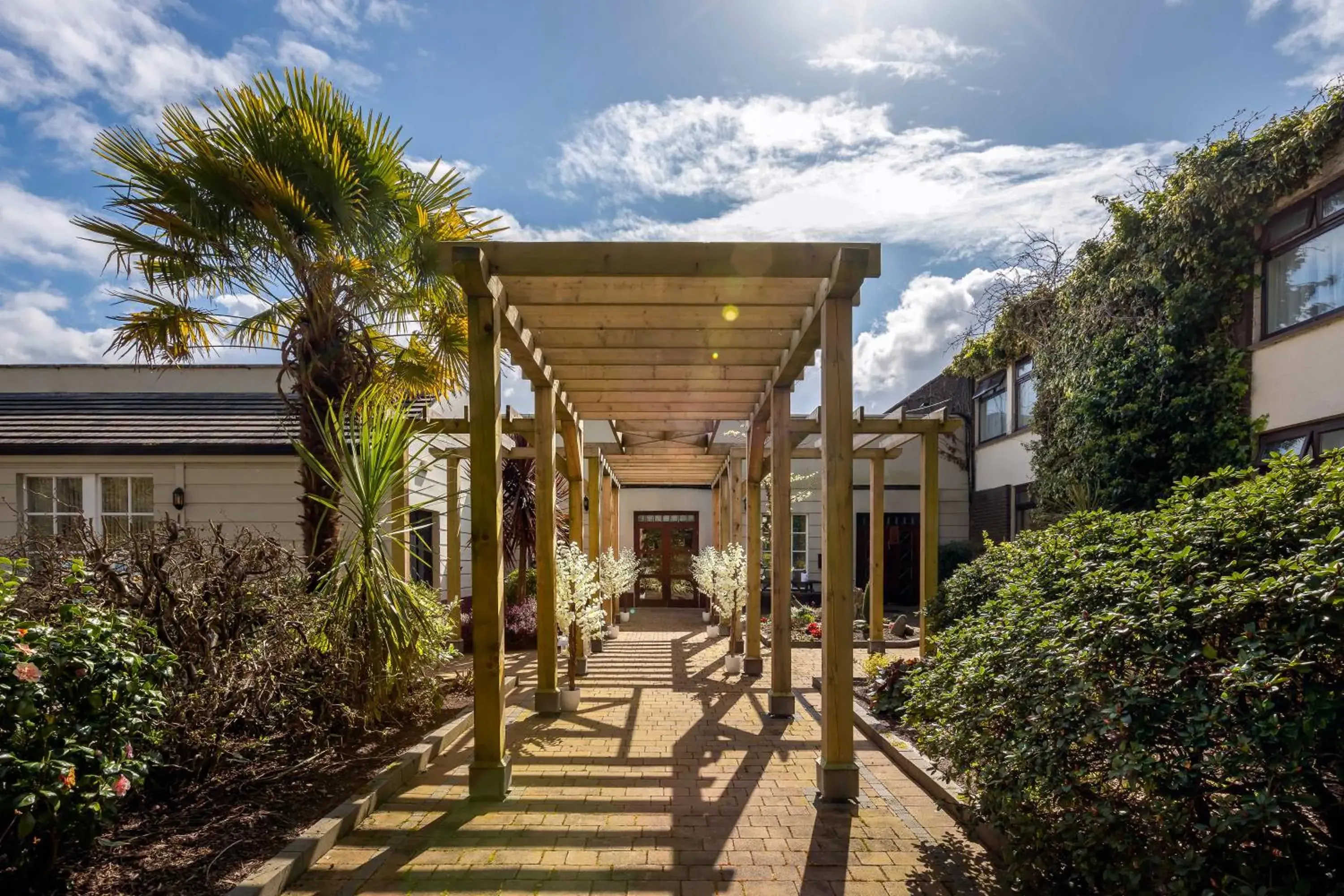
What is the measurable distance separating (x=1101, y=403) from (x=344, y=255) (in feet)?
32.0

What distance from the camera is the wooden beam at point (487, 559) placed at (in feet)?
12.8

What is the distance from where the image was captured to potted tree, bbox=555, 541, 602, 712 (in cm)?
631

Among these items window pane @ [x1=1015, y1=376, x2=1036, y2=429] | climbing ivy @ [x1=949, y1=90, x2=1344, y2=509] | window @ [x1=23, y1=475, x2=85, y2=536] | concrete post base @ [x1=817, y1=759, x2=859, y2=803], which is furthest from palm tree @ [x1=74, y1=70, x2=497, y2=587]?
window pane @ [x1=1015, y1=376, x2=1036, y2=429]

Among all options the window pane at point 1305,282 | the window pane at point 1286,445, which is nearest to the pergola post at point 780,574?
the window pane at point 1286,445

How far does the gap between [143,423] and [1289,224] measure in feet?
49.9

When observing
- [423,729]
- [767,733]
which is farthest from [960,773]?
[423,729]

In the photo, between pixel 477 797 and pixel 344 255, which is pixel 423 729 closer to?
pixel 477 797

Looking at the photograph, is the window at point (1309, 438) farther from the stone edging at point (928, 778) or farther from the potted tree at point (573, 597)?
the potted tree at point (573, 597)

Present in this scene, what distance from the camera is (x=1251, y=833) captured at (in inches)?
72.4

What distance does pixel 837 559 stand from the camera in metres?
3.94

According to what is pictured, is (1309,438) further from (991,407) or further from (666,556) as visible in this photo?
(666,556)

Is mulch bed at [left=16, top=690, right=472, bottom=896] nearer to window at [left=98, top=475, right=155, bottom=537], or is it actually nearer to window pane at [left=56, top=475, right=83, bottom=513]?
window at [left=98, top=475, right=155, bottom=537]

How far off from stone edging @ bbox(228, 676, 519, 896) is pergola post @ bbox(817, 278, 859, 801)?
2.63 metres

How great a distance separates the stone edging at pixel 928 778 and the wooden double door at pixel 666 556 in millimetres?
10587
